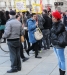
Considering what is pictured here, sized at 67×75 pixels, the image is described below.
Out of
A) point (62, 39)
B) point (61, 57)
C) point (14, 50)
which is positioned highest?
point (62, 39)

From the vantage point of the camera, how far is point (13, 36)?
848cm

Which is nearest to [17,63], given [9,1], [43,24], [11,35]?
[11,35]

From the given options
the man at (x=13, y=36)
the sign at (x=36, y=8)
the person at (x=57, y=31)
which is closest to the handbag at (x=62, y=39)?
the person at (x=57, y=31)

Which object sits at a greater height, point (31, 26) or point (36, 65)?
point (31, 26)

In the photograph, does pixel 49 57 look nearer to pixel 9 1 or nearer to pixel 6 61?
pixel 6 61

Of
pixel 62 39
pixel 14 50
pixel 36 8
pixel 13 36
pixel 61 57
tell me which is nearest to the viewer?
pixel 62 39

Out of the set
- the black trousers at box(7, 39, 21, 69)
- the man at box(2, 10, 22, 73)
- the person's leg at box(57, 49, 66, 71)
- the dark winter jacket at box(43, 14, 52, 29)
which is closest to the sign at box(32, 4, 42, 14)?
the dark winter jacket at box(43, 14, 52, 29)

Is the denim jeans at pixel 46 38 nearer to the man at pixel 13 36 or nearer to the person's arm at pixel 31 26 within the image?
the person's arm at pixel 31 26

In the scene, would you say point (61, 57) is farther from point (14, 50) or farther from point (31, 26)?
point (31, 26)

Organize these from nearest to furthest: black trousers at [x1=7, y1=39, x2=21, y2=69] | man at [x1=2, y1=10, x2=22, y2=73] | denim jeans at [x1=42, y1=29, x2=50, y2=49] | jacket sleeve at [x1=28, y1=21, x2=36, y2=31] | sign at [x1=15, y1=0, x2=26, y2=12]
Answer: man at [x1=2, y1=10, x2=22, y2=73] < black trousers at [x1=7, y1=39, x2=21, y2=69] < jacket sleeve at [x1=28, y1=21, x2=36, y2=31] < sign at [x1=15, y1=0, x2=26, y2=12] < denim jeans at [x1=42, y1=29, x2=50, y2=49]

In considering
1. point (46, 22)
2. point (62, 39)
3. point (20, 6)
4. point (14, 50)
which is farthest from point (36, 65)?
point (20, 6)

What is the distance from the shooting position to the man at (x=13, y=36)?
8.41 metres

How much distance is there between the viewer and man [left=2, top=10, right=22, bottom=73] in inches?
331

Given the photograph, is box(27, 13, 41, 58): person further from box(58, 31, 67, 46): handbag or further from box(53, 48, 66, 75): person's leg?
box(58, 31, 67, 46): handbag
